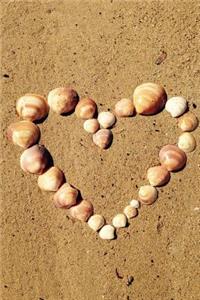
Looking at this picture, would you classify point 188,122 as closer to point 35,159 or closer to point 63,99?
point 63,99

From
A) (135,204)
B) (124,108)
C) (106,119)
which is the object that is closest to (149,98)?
(124,108)

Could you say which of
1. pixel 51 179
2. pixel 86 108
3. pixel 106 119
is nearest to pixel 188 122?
pixel 106 119

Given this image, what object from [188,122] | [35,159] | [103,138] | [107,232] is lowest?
[107,232]

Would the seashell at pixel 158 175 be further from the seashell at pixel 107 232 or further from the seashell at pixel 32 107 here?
the seashell at pixel 32 107

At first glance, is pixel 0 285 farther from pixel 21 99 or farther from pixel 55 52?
pixel 55 52

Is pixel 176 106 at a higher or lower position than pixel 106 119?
higher

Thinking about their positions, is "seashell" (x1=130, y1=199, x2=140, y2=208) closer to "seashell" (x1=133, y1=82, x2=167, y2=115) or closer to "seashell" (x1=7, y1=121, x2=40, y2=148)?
"seashell" (x1=133, y1=82, x2=167, y2=115)
